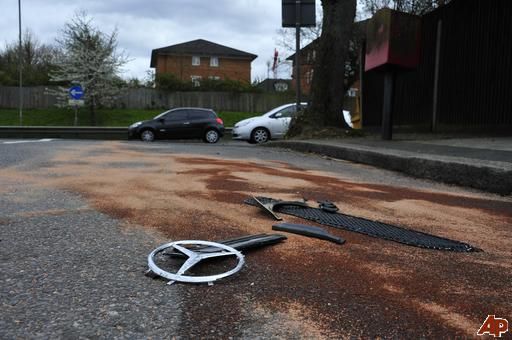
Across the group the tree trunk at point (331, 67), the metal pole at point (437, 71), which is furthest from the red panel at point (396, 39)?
the tree trunk at point (331, 67)

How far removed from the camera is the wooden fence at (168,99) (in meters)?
37.1

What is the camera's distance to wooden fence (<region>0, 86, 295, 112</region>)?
3712cm

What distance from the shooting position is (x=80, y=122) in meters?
34.6

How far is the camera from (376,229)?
2984 mm

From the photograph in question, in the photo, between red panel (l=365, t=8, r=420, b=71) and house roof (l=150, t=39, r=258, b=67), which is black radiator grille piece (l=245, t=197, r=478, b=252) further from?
house roof (l=150, t=39, r=258, b=67)

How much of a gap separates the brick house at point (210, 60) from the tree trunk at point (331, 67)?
45.1 meters

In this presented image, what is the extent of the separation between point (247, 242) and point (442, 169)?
3.87 metres

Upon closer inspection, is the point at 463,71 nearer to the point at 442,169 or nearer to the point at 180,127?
the point at 442,169

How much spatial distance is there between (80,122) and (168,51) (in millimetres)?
23262

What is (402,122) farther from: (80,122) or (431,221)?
(80,122)

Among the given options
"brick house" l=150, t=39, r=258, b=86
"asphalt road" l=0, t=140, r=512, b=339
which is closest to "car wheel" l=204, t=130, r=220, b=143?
"asphalt road" l=0, t=140, r=512, b=339

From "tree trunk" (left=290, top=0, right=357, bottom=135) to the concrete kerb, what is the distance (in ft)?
13.7

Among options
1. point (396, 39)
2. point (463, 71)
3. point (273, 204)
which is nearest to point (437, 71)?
point (463, 71)

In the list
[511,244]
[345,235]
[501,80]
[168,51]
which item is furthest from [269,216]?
[168,51]
